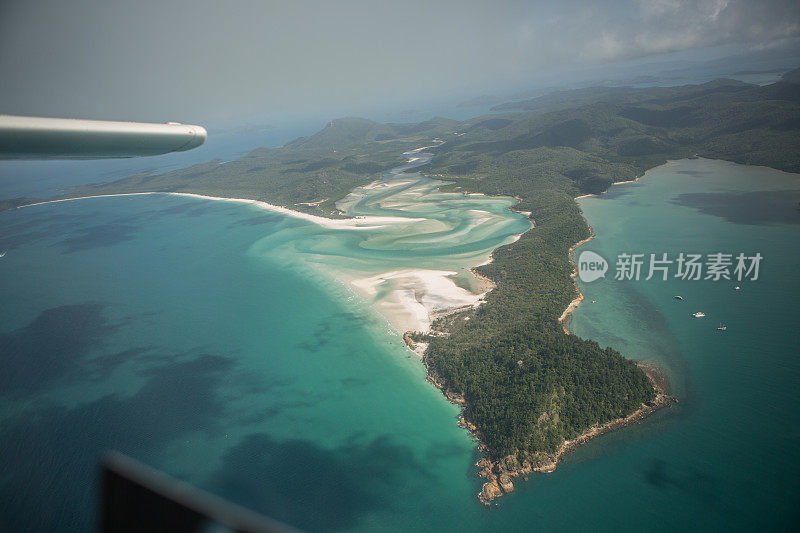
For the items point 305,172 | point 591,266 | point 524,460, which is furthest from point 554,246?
point 305,172

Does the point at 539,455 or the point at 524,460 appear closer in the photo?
the point at 524,460

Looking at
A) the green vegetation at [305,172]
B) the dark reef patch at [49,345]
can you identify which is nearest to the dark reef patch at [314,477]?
the dark reef patch at [49,345]

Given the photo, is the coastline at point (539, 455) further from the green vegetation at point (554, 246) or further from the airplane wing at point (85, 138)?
the airplane wing at point (85, 138)

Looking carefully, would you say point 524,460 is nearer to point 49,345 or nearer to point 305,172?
point 49,345

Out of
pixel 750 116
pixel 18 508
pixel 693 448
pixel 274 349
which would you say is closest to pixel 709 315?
pixel 693 448

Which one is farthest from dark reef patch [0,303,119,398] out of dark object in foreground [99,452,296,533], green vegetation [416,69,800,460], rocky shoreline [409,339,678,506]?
dark object in foreground [99,452,296,533]
